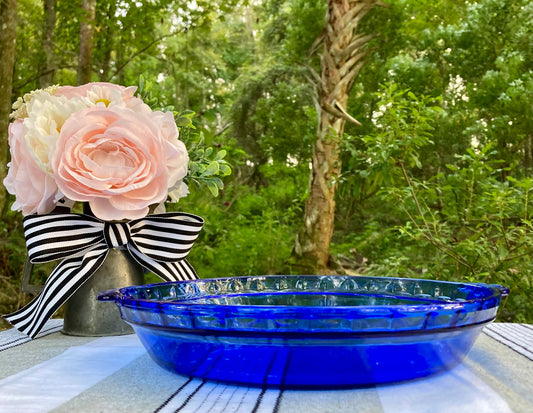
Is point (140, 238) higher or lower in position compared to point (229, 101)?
lower

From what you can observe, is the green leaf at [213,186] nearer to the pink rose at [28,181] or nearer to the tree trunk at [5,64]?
the pink rose at [28,181]

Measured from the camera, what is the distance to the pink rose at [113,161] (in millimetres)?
646

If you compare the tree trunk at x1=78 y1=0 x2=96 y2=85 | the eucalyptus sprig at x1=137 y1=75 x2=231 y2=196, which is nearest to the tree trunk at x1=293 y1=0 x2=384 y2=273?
the tree trunk at x1=78 y1=0 x2=96 y2=85

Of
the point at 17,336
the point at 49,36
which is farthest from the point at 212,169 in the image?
the point at 49,36

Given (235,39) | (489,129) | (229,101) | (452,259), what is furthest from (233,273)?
(235,39)

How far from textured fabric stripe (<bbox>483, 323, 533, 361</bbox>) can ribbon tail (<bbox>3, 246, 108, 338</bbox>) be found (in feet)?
1.49

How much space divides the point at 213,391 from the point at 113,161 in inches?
13.1

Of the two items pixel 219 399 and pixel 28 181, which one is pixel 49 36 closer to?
pixel 28 181

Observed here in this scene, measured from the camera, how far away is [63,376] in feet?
1.54

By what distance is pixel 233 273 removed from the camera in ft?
11.8

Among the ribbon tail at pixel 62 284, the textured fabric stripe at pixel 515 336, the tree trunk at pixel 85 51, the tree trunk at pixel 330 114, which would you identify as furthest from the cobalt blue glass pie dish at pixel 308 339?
the tree trunk at pixel 85 51

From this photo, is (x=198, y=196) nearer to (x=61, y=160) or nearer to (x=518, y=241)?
(x=518, y=241)

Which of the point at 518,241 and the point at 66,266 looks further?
the point at 518,241

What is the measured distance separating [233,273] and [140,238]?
289cm
